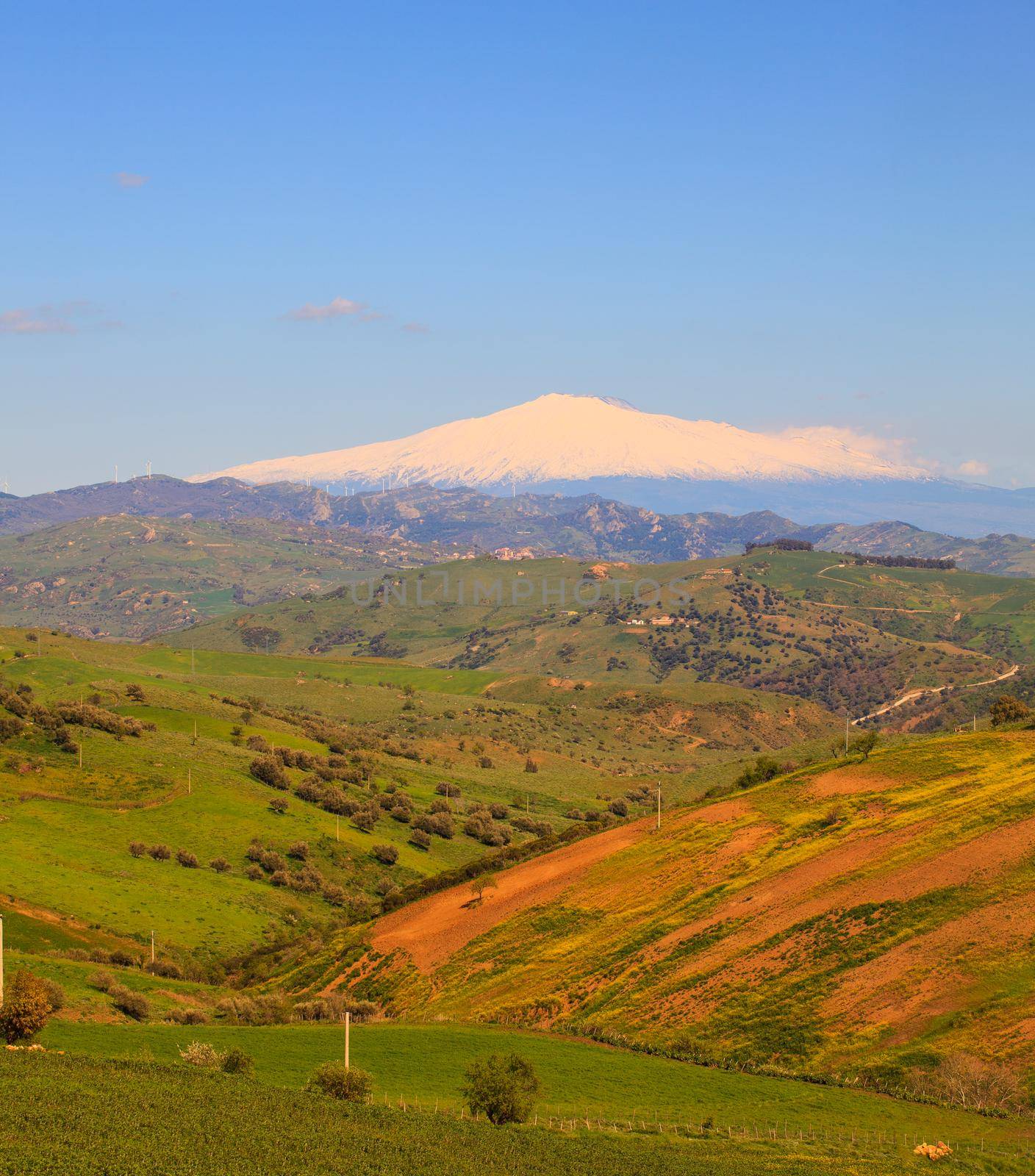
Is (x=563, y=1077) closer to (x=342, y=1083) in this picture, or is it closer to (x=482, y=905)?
(x=342, y=1083)

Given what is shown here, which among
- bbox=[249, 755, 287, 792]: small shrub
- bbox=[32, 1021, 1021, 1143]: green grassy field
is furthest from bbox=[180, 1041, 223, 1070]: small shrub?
bbox=[249, 755, 287, 792]: small shrub

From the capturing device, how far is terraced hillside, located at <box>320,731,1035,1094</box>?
156 feet

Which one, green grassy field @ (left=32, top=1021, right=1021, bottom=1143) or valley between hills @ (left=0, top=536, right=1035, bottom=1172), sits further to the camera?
valley between hills @ (left=0, top=536, right=1035, bottom=1172)

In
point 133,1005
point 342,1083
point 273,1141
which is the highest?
point 273,1141

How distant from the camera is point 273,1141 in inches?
1253

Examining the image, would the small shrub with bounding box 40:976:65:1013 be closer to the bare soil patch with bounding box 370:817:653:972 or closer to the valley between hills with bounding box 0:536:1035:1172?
the valley between hills with bounding box 0:536:1035:1172

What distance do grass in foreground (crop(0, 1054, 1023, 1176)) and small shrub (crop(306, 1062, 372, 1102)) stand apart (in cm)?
102

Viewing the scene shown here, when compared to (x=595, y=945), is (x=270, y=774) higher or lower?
lower

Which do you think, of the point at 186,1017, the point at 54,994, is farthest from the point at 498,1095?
the point at 54,994

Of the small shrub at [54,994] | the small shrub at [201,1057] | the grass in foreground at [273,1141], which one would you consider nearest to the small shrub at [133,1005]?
the small shrub at [54,994]

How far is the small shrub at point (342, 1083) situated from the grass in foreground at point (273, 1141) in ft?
3.36

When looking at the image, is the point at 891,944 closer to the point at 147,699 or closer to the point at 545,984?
the point at 545,984

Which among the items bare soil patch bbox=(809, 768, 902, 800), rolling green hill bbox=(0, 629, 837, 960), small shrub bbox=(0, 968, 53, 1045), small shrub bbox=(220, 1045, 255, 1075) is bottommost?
rolling green hill bbox=(0, 629, 837, 960)

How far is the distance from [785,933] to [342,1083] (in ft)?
84.4
